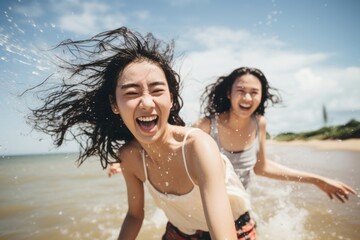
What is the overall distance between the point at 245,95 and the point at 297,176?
1.21 meters

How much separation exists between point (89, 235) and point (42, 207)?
2.35m

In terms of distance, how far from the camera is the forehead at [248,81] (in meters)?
4.15

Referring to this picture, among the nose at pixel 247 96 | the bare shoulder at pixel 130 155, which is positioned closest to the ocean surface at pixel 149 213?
the bare shoulder at pixel 130 155

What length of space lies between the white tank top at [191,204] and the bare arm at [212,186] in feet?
0.54

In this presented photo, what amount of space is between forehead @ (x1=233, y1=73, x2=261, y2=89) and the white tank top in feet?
6.18

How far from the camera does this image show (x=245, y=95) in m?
4.07

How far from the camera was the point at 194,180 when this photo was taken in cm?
222

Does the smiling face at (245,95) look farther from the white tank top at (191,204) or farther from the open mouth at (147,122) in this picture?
the open mouth at (147,122)

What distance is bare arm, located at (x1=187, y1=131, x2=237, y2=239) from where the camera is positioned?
1871 mm

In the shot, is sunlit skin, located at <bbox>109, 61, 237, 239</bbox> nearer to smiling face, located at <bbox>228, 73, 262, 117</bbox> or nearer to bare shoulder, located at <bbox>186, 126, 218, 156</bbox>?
bare shoulder, located at <bbox>186, 126, 218, 156</bbox>

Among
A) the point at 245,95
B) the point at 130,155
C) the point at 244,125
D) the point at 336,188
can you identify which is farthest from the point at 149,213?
the point at 336,188

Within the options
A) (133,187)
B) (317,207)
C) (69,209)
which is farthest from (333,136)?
(133,187)

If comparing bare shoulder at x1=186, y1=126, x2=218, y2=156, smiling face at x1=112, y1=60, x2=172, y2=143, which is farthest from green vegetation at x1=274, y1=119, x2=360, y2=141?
smiling face at x1=112, y1=60, x2=172, y2=143

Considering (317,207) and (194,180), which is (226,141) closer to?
(194,180)
